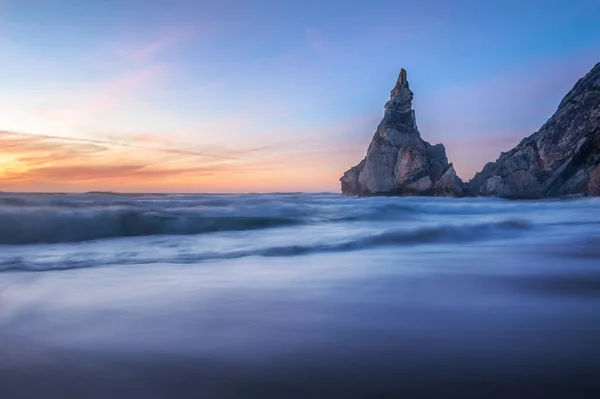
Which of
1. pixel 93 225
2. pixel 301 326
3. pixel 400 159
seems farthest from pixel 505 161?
pixel 301 326

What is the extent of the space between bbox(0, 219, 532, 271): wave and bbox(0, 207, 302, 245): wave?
288 cm

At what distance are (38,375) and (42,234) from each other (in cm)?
751

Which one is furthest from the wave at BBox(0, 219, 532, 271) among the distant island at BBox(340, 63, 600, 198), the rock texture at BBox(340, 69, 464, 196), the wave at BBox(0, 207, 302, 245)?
the rock texture at BBox(340, 69, 464, 196)

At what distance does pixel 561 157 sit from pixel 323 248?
38445mm

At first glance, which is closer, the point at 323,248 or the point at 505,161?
the point at 323,248

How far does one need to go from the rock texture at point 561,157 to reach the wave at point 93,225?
85.1 ft

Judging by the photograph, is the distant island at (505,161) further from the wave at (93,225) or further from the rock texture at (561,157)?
the wave at (93,225)

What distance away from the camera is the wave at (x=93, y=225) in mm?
8266

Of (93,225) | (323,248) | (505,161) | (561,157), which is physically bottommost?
(323,248)

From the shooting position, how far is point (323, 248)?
6.68m

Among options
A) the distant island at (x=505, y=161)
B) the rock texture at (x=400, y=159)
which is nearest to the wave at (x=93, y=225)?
the distant island at (x=505, y=161)

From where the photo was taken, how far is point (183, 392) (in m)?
1.62

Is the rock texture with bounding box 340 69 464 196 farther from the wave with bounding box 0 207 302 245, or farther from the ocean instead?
the ocean

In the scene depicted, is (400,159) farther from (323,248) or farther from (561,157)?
(323,248)
